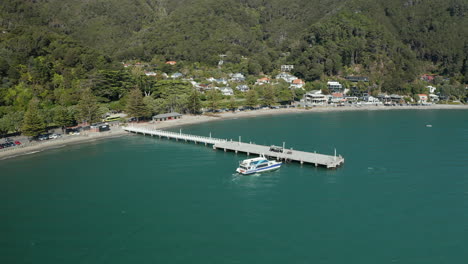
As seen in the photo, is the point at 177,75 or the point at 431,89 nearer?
the point at 431,89

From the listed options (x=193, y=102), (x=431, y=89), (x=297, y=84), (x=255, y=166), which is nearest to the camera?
(x=255, y=166)

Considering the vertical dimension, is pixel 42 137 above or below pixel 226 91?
below

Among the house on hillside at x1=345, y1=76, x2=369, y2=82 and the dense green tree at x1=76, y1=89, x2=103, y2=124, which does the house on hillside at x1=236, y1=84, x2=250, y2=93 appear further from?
the dense green tree at x1=76, y1=89, x2=103, y2=124

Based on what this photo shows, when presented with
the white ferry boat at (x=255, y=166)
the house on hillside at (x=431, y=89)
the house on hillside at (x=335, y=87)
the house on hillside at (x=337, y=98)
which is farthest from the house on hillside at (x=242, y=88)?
the white ferry boat at (x=255, y=166)

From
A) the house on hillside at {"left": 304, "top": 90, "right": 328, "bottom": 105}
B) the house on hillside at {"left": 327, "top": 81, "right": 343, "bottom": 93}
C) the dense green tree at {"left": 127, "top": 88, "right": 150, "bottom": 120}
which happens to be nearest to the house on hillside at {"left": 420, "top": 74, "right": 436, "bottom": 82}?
the house on hillside at {"left": 327, "top": 81, "right": 343, "bottom": 93}

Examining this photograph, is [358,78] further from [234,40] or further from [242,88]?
[234,40]

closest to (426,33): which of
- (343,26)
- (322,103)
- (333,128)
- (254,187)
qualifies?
(343,26)

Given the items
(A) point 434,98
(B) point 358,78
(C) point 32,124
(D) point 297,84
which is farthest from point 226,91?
(A) point 434,98

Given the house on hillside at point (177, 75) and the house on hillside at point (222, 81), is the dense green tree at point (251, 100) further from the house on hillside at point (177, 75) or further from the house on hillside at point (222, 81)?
the house on hillside at point (177, 75)
